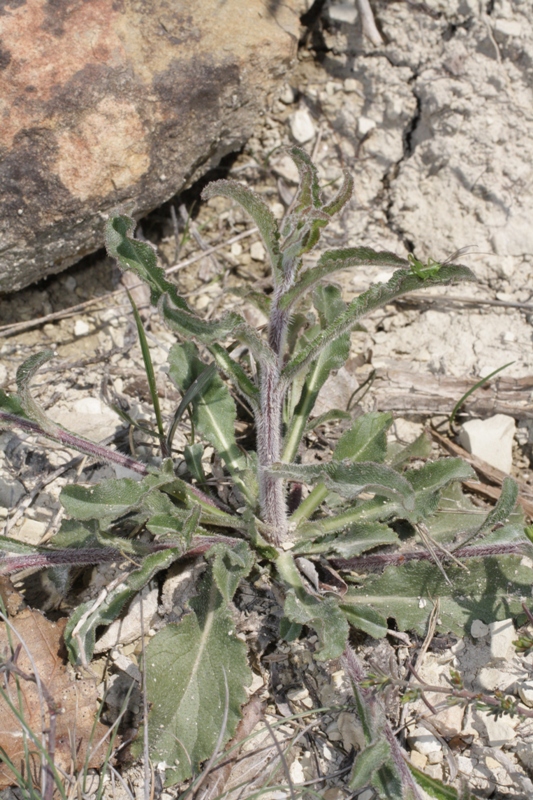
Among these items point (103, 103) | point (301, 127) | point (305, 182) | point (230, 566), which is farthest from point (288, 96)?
point (230, 566)

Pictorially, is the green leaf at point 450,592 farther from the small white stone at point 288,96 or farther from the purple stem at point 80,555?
the small white stone at point 288,96

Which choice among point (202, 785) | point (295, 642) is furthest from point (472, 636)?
point (202, 785)

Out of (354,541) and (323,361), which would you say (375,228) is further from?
(354,541)

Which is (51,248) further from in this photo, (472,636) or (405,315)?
(472,636)

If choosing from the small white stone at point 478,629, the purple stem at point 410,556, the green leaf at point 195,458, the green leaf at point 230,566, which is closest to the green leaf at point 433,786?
the small white stone at point 478,629

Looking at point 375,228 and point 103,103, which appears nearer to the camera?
point 103,103

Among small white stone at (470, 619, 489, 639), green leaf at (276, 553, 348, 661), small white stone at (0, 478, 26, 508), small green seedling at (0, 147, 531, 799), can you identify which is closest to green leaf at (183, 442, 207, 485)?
small green seedling at (0, 147, 531, 799)

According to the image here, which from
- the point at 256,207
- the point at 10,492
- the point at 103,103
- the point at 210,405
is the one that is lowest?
the point at 10,492
